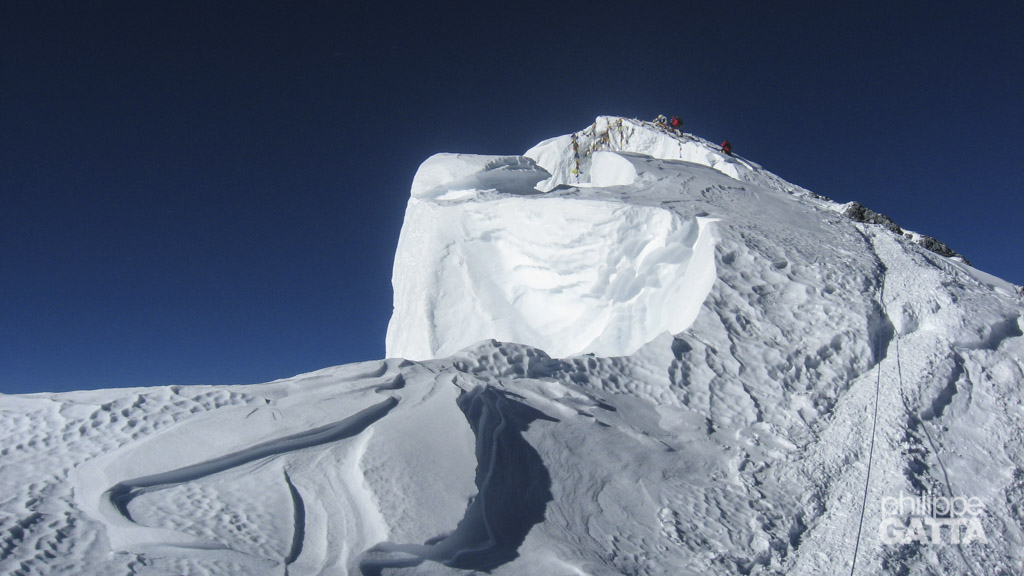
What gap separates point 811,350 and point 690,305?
2.15m

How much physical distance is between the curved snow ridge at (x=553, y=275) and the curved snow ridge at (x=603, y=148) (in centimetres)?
493

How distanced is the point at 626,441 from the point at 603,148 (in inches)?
557

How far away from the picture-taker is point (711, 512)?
248 inches

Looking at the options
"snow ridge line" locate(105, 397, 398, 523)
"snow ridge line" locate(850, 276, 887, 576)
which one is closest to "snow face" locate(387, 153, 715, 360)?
"snow ridge line" locate(850, 276, 887, 576)

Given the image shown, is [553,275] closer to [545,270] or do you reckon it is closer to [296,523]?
[545,270]

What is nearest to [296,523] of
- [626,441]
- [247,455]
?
[247,455]

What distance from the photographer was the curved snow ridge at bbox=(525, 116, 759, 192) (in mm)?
18409

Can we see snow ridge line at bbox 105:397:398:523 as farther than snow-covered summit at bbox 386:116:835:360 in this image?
No

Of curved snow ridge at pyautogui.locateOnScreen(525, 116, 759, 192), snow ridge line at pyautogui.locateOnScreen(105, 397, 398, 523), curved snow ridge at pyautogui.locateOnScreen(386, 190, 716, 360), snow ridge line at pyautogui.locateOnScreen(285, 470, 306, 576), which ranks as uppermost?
curved snow ridge at pyautogui.locateOnScreen(525, 116, 759, 192)

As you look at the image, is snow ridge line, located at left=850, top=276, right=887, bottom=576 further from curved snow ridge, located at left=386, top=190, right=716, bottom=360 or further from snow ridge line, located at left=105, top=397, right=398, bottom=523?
snow ridge line, located at left=105, top=397, right=398, bottom=523

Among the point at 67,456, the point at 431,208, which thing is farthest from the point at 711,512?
the point at 431,208

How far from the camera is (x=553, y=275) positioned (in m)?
13.2

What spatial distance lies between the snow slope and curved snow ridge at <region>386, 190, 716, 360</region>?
86mm

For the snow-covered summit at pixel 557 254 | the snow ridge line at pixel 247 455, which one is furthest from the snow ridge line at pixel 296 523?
the snow-covered summit at pixel 557 254
